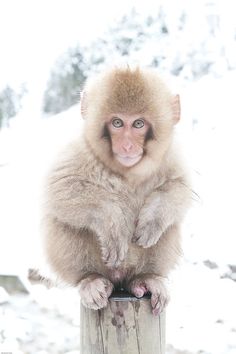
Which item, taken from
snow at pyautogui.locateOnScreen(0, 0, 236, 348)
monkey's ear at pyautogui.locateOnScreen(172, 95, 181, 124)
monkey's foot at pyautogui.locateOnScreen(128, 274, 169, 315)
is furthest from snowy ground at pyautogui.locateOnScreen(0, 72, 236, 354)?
monkey's foot at pyautogui.locateOnScreen(128, 274, 169, 315)

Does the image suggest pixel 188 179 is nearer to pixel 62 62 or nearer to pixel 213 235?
pixel 213 235

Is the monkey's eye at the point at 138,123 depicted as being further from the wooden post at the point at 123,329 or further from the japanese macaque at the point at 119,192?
the wooden post at the point at 123,329

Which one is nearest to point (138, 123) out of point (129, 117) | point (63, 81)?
point (129, 117)

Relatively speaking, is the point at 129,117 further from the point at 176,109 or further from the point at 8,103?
the point at 8,103

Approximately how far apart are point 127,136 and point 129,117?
5cm

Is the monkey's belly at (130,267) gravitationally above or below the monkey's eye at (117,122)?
below

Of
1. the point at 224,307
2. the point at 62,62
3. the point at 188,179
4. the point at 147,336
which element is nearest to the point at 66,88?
the point at 62,62

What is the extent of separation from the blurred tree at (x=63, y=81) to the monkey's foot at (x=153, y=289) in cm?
279

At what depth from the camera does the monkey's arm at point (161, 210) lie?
2.25 metres

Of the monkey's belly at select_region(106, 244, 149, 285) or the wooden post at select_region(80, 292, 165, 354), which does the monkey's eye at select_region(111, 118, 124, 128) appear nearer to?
the monkey's belly at select_region(106, 244, 149, 285)

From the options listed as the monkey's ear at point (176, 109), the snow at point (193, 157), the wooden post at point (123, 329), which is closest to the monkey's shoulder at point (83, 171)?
the monkey's ear at point (176, 109)

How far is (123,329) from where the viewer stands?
6.47 ft

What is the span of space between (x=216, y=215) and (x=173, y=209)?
2344 millimetres

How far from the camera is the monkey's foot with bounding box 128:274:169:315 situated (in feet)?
6.69
